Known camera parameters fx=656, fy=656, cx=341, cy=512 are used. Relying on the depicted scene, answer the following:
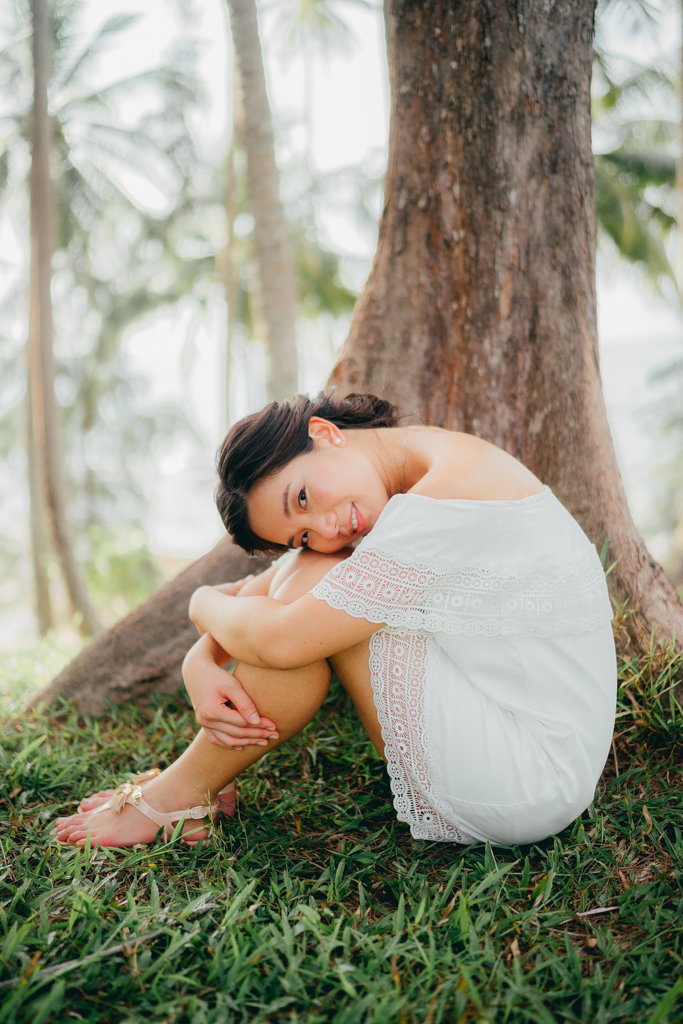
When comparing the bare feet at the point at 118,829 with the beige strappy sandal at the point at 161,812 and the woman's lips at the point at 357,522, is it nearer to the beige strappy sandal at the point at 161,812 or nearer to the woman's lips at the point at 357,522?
the beige strappy sandal at the point at 161,812

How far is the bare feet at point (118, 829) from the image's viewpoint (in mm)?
1635

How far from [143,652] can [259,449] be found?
1.28 metres

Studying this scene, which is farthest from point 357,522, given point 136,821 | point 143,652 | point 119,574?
point 119,574

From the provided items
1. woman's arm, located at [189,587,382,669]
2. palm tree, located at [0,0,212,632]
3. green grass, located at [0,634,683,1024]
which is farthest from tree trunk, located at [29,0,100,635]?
woman's arm, located at [189,587,382,669]

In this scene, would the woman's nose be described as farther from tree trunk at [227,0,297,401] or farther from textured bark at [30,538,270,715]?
tree trunk at [227,0,297,401]

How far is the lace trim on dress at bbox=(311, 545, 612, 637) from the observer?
55.7 inches

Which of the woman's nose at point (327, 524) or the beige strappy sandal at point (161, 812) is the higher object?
the woman's nose at point (327, 524)

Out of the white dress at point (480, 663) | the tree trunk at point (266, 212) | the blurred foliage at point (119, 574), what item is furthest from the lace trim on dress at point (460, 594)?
the blurred foliage at point (119, 574)

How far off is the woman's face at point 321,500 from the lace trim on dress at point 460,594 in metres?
0.19

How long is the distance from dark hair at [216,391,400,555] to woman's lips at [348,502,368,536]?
0.19m

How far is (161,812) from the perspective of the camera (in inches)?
65.6

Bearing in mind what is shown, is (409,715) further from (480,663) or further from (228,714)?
(228,714)

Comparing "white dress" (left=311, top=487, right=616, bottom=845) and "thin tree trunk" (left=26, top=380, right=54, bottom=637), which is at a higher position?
"white dress" (left=311, top=487, right=616, bottom=845)

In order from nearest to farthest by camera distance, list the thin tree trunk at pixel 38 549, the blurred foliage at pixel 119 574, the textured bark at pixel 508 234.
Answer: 1. the textured bark at pixel 508 234
2. the thin tree trunk at pixel 38 549
3. the blurred foliage at pixel 119 574
